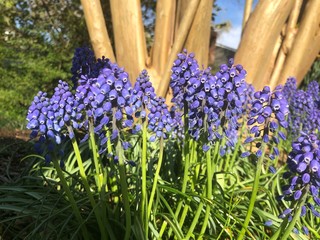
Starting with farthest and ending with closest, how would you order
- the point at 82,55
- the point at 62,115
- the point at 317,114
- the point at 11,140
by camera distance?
the point at 11,140
the point at 317,114
the point at 82,55
the point at 62,115

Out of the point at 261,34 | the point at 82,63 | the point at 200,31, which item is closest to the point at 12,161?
the point at 82,63

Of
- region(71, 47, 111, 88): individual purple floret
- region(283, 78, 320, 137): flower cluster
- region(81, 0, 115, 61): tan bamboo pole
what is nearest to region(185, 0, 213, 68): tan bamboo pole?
region(81, 0, 115, 61): tan bamboo pole

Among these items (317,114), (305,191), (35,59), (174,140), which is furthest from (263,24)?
(35,59)

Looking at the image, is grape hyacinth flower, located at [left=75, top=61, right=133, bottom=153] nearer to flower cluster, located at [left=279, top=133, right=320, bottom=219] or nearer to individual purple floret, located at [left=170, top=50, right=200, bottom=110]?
individual purple floret, located at [left=170, top=50, right=200, bottom=110]

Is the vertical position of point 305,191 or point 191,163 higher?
point 191,163

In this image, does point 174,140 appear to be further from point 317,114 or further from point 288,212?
point 288,212

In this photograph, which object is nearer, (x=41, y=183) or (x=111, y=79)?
(x=111, y=79)

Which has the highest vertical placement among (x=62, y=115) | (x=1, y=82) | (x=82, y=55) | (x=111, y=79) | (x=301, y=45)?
(x=301, y=45)
